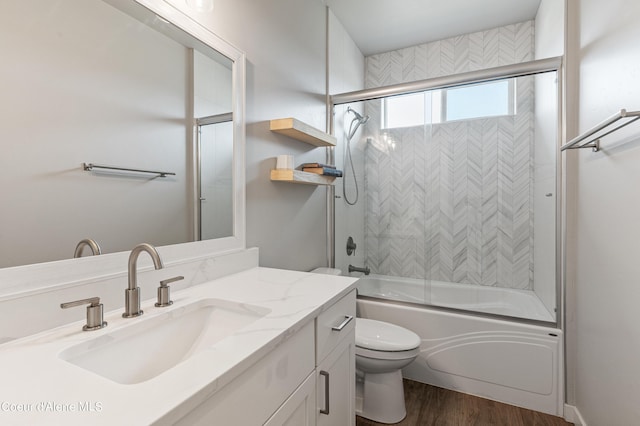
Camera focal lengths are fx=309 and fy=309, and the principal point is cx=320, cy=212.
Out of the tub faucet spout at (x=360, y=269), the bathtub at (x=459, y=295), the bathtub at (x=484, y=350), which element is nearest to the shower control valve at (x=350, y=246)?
the tub faucet spout at (x=360, y=269)

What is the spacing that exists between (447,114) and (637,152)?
138 centimetres

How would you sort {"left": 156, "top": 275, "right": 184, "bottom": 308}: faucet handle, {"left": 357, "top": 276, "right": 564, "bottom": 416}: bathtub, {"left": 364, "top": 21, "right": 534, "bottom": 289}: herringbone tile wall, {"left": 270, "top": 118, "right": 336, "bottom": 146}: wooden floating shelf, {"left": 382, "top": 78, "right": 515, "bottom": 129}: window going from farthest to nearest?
{"left": 364, "top": 21, "right": 534, "bottom": 289}: herringbone tile wall, {"left": 382, "top": 78, "right": 515, "bottom": 129}: window, {"left": 357, "top": 276, "right": 564, "bottom": 416}: bathtub, {"left": 270, "top": 118, "right": 336, "bottom": 146}: wooden floating shelf, {"left": 156, "top": 275, "right": 184, "bottom": 308}: faucet handle

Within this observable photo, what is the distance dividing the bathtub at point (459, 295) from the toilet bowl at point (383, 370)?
54cm

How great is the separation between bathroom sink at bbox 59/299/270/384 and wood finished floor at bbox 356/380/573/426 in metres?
1.17

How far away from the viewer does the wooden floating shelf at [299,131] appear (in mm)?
1586

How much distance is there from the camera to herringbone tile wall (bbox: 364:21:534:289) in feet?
7.36

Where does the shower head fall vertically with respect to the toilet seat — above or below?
above

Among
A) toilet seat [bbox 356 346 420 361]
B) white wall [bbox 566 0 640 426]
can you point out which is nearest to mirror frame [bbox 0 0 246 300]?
toilet seat [bbox 356 346 420 361]

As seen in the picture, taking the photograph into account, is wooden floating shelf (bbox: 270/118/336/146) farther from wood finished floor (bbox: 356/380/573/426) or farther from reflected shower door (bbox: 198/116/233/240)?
wood finished floor (bbox: 356/380/573/426)

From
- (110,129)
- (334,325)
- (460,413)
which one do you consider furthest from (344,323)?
(460,413)

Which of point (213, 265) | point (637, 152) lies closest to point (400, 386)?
point (213, 265)

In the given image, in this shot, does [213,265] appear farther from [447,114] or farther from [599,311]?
[447,114]

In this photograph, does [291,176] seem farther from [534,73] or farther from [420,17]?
[420,17]

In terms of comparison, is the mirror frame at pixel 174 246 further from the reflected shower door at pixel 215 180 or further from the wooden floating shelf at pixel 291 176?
the wooden floating shelf at pixel 291 176
